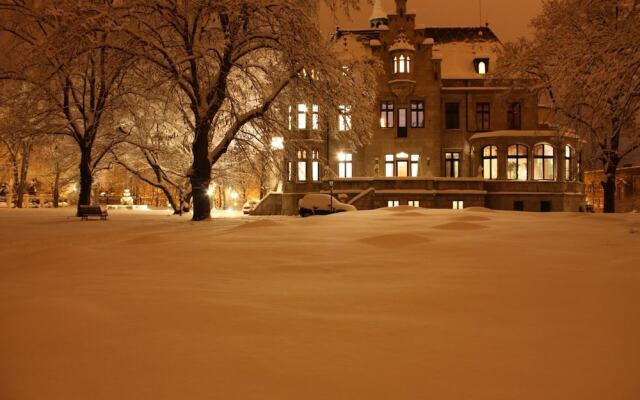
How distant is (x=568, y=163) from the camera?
145 feet

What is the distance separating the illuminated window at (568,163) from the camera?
43416 mm

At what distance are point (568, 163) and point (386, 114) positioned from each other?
15339 mm

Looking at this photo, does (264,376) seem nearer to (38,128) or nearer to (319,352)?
(319,352)

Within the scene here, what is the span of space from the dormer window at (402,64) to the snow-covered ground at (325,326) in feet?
117

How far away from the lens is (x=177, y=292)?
6754 mm

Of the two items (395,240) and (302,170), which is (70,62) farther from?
(302,170)

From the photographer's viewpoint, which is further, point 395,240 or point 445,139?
point 445,139

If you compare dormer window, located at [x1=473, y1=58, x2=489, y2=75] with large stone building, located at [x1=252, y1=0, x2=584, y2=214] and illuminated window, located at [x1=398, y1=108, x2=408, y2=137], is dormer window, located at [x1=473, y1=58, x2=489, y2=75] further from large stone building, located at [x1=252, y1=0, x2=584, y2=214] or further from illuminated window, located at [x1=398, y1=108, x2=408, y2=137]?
illuminated window, located at [x1=398, y1=108, x2=408, y2=137]

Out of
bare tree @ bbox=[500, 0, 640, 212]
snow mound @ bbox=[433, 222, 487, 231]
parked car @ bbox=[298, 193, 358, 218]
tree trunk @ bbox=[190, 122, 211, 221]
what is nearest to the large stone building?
bare tree @ bbox=[500, 0, 640, 212]

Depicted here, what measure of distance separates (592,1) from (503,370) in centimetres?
1708

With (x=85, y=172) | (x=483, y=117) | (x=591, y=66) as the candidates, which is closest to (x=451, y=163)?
(x=483, y=117)

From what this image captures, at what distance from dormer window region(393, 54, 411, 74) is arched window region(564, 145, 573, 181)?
14131mm

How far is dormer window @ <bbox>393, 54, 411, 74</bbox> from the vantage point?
43844mm

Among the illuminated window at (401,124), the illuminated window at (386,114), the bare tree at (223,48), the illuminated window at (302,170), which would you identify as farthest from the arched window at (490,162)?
the bare tree at (223,48)
